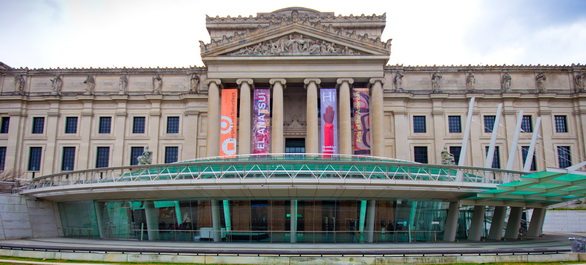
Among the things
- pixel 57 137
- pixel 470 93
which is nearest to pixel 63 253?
pixel 57 137

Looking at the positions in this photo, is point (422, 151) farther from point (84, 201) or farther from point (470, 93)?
point (84, 201)

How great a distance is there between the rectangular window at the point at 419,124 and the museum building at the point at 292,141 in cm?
22

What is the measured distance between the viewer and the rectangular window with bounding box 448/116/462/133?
246 ft

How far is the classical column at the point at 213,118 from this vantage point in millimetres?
66750

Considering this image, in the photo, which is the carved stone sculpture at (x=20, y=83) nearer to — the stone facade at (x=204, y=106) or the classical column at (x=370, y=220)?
the stone facade at (x=204, y=106)

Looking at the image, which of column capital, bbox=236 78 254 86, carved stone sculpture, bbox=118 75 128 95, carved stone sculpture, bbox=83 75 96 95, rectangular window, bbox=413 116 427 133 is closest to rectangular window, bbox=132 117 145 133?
carved stone sculpture, bbox=118 75 128 95

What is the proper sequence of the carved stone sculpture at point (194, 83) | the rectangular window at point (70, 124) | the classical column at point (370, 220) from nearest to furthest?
the classical column at point (370, 220) → the carved stone sculpture at point (194, 83) → the rectangular window at point (70, 124)

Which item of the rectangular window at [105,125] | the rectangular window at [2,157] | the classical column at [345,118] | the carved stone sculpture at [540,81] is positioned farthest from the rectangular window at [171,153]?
the carved stone sculpture at [540,81]

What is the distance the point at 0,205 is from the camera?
47219mm

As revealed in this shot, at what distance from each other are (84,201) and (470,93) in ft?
174

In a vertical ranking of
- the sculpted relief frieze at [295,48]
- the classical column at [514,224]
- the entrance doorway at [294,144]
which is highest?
the sculpted relief frieze at [295,48]

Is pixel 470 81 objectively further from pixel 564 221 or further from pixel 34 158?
pixel 34 158

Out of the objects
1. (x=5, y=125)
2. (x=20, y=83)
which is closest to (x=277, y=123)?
(x=20, y=83)

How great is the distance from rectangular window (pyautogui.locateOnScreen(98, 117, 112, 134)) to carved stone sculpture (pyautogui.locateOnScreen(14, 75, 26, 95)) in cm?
1262
